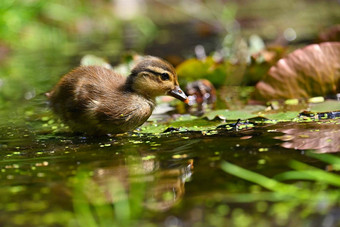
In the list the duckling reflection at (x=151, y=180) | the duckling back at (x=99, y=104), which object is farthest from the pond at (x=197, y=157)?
the duckling back at (x=99, y=104)

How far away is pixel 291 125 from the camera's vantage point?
13.7 feet

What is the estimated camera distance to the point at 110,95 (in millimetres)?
4484

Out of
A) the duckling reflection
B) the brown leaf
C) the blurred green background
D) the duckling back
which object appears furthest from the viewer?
the blurred green background

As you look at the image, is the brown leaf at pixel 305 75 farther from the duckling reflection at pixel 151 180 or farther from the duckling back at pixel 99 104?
the duckling reflection at pixel 151 180

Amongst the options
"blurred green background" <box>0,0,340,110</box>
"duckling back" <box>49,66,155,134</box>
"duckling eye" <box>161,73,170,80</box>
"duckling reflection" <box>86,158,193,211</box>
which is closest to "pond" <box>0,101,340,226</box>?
"duckling reflection" <box>86,158,193,211</box>

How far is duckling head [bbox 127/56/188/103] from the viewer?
4.60 metres

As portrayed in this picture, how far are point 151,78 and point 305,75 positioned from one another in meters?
1.47

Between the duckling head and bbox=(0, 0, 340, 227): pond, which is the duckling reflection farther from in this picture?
the duckling head

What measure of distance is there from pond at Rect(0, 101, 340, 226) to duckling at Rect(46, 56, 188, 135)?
172 mm

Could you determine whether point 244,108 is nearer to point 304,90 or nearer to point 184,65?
point 304,90

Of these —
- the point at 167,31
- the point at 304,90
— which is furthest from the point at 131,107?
the point at 167,31

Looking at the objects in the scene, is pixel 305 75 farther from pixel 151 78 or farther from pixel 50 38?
pixel 50 38

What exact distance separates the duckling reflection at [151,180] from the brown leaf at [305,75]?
7.17ft

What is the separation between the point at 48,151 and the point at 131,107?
2.66ft
